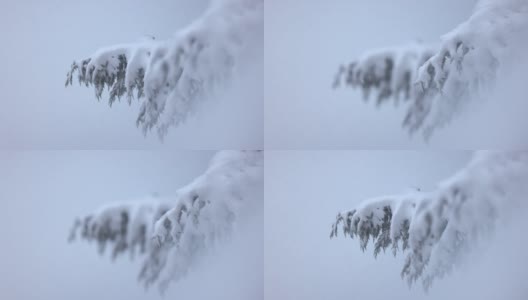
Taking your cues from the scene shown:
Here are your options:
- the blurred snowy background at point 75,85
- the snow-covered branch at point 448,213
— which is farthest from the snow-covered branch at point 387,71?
the blurred snowy background at point 75,85

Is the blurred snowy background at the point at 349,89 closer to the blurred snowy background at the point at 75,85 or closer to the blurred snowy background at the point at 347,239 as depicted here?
the blurred snowy background at the point at 347,239

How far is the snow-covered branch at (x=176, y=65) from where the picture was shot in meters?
2.01

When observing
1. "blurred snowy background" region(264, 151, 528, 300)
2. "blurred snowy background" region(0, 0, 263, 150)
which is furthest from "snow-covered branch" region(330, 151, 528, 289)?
"blurred snowy background" region(0, 0, 263, 150)

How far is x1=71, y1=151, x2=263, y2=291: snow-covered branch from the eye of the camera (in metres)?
2.01

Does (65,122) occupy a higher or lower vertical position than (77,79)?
lower

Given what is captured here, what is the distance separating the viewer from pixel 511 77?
2006mm

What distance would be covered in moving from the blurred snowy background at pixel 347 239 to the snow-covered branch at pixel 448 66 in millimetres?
160

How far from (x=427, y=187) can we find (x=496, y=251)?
0.32 metres

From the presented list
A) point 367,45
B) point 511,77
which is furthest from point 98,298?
point 511,77

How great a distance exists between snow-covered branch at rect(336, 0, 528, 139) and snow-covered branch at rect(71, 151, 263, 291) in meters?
0.51

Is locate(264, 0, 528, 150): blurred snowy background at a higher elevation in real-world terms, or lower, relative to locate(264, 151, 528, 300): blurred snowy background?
higher

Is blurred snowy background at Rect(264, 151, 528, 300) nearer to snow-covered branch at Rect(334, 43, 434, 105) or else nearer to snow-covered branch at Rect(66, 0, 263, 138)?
snow-covered branch at Rect(334, 43, 434, 105)

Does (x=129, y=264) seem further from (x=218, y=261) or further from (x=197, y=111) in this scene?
(x=197, y=111)

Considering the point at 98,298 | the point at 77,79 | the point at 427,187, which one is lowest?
the point at 98,298
